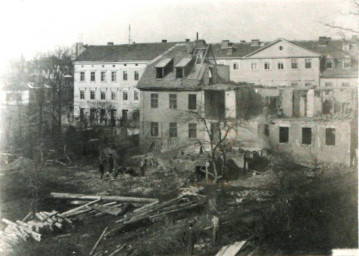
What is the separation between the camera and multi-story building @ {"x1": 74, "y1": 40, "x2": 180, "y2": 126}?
21922 mm

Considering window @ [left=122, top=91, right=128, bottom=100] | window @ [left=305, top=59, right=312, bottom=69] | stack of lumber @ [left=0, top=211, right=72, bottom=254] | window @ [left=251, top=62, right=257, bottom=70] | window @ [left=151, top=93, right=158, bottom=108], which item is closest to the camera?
stack of lumber @ [left=0, top=211, right=72, bottom=254]

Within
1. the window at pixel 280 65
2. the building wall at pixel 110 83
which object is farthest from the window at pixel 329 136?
the building wall at pixel 110 83

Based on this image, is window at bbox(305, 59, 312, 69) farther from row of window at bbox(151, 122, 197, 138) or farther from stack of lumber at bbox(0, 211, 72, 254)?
stack of lumber at bbox(0, 211, 72, 254)

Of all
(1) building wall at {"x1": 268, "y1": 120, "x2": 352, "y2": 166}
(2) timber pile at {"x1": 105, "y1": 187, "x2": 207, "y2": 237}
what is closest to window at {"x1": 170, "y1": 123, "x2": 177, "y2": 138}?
(2) timber pile at {"x1": 105, "y1": 187, "x2": 207, "y2": 237}

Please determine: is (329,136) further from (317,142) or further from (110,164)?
(110,164)

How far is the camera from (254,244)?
23.9 feet

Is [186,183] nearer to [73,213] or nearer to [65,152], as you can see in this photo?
[73,213]

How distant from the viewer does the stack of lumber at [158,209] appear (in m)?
8.83

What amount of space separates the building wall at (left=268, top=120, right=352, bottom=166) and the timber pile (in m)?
4.47

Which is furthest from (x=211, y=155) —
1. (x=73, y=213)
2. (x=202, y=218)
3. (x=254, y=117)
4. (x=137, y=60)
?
(x=137, y=60)

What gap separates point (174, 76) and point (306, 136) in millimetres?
5142

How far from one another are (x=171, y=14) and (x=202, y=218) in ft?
14.7

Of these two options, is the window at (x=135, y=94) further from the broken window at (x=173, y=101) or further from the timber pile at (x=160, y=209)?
the timber pile at (x=160, y=209)

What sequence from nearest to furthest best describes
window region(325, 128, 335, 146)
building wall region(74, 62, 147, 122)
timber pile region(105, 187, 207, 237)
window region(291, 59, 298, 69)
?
timber pile region(105, 187, 207, 237) < window region(325, 128, 335, 146) < window region(291, 59, 298, 69) < building wall region(74, 62, 147, 122)
